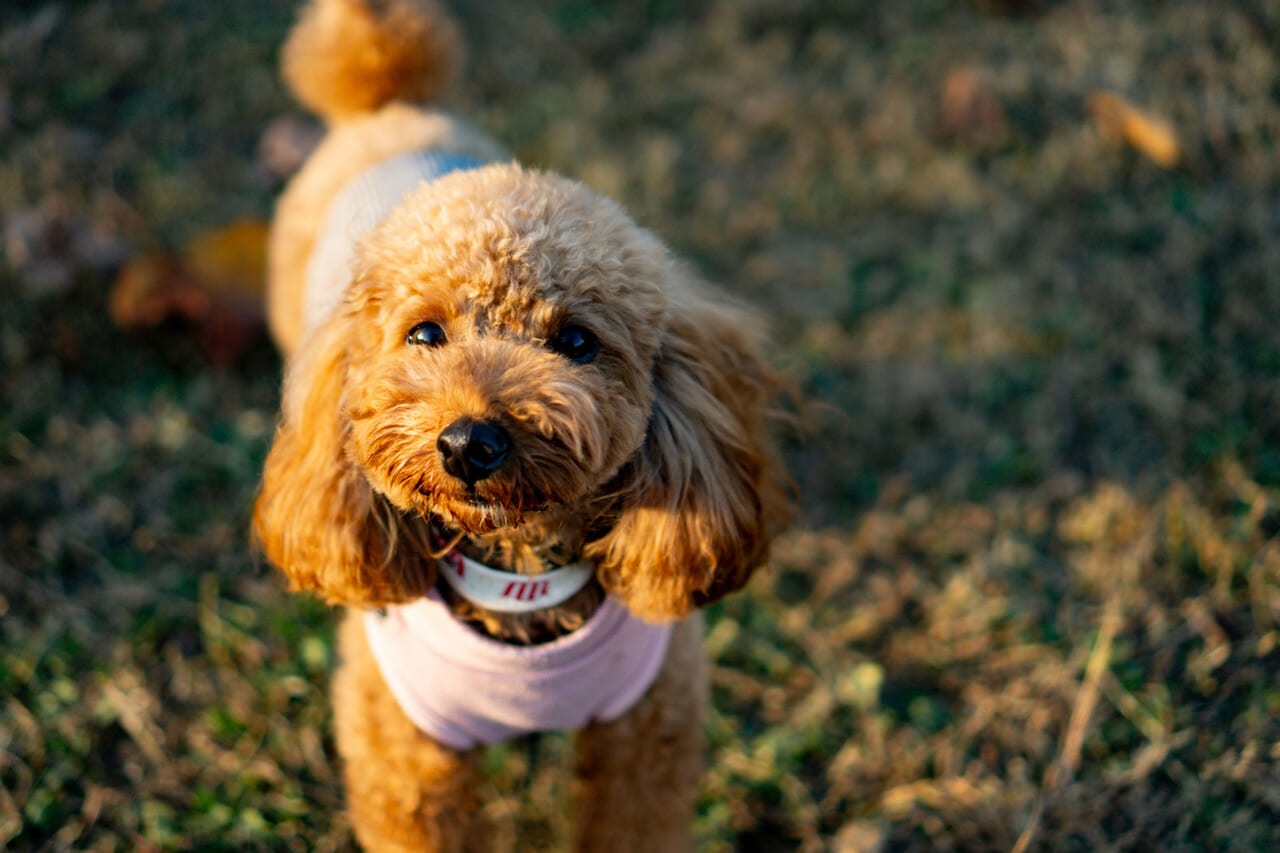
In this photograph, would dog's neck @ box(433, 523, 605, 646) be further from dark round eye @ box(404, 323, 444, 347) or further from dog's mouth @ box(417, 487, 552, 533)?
dark round eye @ box(404, 323, 444, 347)

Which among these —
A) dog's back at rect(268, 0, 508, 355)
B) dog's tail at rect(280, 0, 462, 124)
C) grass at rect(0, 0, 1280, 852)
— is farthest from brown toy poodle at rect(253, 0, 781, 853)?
dog's tail at rect(280, 0, 462, 124)

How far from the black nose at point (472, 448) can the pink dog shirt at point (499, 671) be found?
1.65ft

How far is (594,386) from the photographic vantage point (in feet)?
5.74

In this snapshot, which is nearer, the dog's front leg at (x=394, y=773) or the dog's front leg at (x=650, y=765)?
the dog's front leg at (x=394, y=773)

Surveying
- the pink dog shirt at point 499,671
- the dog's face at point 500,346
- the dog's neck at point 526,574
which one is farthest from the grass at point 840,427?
the dog's face at point 500,346

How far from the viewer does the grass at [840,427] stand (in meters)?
2.53

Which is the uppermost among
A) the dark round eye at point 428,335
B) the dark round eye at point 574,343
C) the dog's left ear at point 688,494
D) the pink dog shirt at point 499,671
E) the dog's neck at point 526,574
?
the dark round eye at point 574,343

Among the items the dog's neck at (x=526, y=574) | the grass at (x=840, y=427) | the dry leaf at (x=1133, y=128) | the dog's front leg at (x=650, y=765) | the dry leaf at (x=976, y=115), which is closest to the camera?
the dog's neck at (x=526, y=574)

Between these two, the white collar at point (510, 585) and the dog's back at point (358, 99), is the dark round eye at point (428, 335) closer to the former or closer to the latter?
the white collar at point (510, 585)

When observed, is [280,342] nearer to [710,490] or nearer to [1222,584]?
[710,490]

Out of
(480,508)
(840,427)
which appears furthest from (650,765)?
(840,427)

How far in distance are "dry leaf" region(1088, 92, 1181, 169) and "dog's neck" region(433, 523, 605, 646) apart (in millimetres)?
3657

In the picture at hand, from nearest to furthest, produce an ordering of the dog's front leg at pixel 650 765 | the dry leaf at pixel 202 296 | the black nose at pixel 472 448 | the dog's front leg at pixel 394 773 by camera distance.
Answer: the black nose at pixel 472 448 < the dog's front leg at pixel 394 773 < the dog's front leg at pixel 650 765 < the dry leaf at pixel 202 296

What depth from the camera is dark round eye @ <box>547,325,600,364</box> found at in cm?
182
